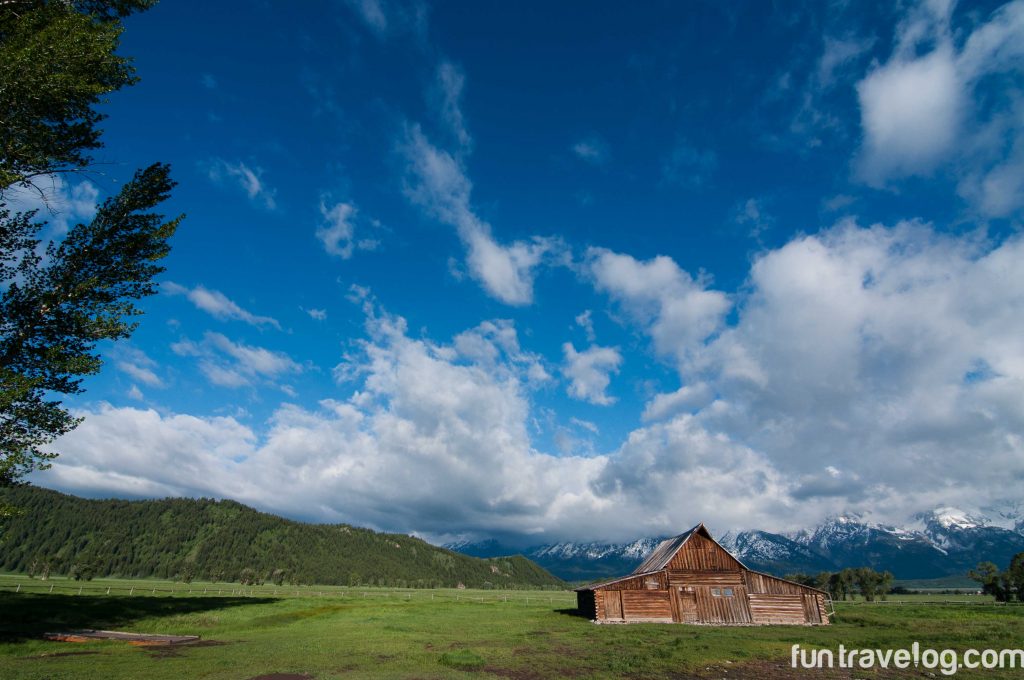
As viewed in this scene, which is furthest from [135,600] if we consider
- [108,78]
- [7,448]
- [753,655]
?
[753,655]

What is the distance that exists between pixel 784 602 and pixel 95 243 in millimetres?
58405

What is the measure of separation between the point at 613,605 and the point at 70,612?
43.3m

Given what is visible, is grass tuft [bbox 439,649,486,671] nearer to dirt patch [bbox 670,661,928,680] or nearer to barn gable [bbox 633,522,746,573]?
dirt patch [bbox 670,661,928,680]

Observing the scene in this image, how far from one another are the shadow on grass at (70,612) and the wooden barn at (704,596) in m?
38.0

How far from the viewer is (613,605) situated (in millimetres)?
44656

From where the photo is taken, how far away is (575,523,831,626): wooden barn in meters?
44.8

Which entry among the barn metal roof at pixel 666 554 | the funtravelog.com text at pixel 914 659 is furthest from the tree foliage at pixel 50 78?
the barn metal roof at pixel 666 554

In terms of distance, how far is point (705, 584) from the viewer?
46.4 metres

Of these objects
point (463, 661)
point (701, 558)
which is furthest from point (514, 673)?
point (701, 558)

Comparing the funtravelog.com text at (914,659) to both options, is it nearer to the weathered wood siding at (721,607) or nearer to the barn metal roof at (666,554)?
the weathered wood siding at (721,607)

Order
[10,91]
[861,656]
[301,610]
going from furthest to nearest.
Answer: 1. [301,610]
2. [861,656]
3. [10,91]

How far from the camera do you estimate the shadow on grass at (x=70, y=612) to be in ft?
96.0

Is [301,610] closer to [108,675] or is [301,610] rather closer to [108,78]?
[108,675]

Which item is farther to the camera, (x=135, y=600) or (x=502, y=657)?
(x=135, y=600)
